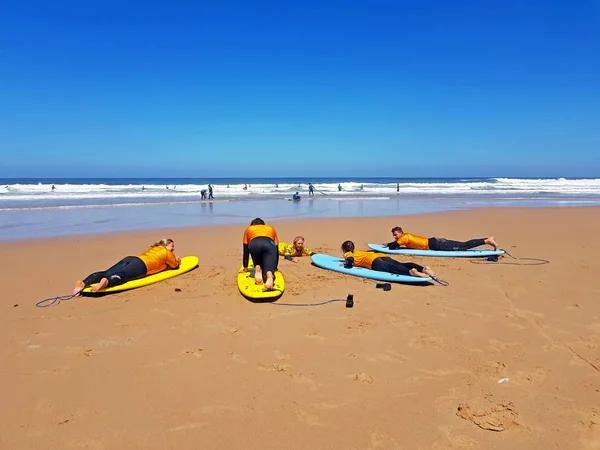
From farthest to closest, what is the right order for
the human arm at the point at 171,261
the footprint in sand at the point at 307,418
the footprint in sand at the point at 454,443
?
1. the human arm at the point at 171,261
2. the footprint in sand at the point at 307,418
3. the footprint in sand at the point at 454,443

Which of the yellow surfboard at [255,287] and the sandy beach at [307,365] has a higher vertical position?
the yellow surfboard at [255,287]

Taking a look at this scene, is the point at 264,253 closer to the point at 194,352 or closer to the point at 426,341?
the point at 194,352

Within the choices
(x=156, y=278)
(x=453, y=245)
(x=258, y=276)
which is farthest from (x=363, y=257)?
(x=156, y=278)

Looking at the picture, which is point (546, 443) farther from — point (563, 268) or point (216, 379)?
point (563, 268)

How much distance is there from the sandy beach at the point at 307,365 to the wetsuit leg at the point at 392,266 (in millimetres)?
344

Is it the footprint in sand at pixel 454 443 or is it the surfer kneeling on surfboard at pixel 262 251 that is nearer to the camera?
the footprint in sand at pixel 454 443

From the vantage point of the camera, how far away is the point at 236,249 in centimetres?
1047

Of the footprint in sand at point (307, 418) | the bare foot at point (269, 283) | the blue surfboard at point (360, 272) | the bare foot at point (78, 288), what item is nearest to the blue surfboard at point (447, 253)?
the blue surfboard at point (360, 272)

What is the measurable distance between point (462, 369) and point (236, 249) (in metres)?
7.25

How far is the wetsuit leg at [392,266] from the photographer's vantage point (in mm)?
7055

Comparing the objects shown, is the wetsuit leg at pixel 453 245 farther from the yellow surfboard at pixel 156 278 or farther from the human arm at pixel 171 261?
the human arm at pixel 171 261

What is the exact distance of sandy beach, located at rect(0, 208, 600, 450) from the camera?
308cm

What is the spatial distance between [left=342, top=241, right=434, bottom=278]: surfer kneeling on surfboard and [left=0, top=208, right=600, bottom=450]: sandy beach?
0.30m

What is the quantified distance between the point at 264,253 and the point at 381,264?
2.11 meters
